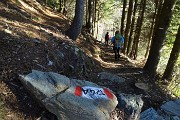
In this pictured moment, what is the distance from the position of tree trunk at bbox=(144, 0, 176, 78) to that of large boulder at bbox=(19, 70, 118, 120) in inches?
231

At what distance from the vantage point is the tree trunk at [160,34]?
40.0ft

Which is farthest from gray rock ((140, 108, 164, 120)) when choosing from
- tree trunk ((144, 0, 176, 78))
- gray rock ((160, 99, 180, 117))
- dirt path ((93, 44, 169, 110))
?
tree trunk ((144, 0, 176, 78))

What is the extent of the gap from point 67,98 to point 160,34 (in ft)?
23.0

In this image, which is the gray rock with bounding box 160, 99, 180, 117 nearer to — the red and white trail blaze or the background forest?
the background forest

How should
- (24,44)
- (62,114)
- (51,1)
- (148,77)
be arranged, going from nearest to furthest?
(62,114) < (24,44) < (148,77) < (51,1)

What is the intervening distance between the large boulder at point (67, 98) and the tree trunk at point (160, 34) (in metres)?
5.88

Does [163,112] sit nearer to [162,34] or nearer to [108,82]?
[108,82]

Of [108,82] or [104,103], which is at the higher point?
[104,103]

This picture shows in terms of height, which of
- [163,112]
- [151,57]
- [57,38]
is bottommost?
[163,112]

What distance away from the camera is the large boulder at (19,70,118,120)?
6605mm

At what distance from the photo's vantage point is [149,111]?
31.8ft

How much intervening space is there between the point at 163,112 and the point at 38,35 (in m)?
5.06

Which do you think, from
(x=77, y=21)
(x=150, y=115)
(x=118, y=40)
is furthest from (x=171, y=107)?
(x=118, y=40)

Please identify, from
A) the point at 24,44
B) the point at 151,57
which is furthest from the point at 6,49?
the point at 151,57
